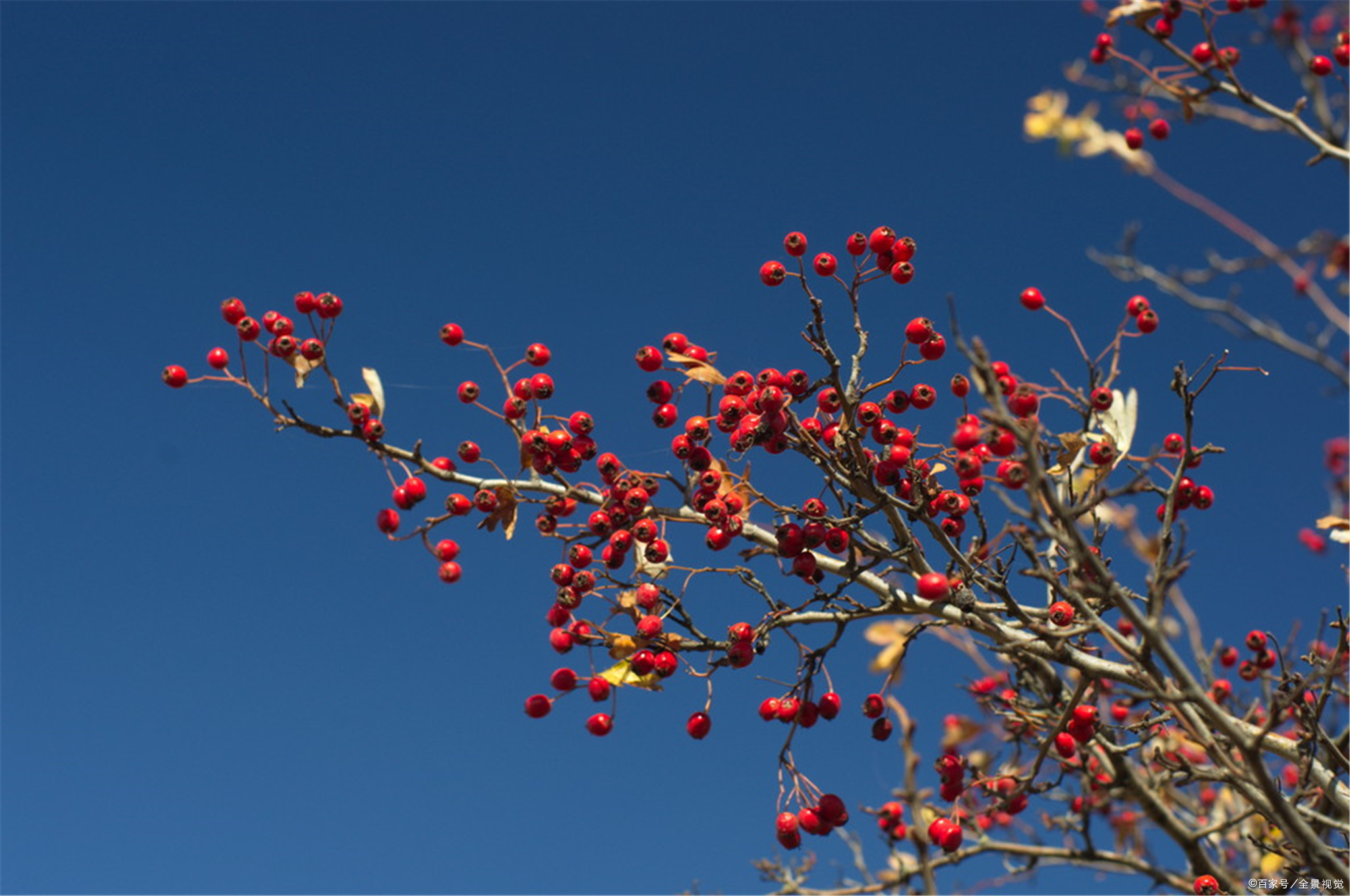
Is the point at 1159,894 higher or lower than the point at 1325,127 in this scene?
lower

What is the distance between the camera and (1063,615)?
359cm

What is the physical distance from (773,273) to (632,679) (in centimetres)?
166

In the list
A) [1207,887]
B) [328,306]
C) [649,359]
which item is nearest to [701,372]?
[649,359]

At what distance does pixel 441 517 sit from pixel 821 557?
1.45 meters

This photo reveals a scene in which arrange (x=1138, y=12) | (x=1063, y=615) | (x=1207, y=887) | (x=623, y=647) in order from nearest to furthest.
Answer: (x=1063, y=615) < (x=623, y=647) < (x=1207, y=887) < (x=1138, y=12)

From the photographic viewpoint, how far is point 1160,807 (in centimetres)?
548

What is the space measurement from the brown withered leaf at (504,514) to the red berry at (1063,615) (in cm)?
198

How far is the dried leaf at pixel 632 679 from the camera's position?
13.0 ft

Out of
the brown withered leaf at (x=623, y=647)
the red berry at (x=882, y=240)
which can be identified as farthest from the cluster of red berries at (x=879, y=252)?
the brown withered leaf at (x=623, y=647)

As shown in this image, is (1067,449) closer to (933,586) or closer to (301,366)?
(933,586)

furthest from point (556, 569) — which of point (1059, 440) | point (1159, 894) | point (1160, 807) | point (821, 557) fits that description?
point (1159, 894)

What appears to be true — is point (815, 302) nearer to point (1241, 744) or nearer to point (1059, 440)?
point (1059, 440)

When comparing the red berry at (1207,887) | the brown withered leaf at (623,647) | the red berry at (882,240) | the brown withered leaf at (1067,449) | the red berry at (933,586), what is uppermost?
the red berry at (882,240)

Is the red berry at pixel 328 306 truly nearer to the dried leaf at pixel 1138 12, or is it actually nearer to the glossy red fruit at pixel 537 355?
the glossy red fruit at pixel 537 355
